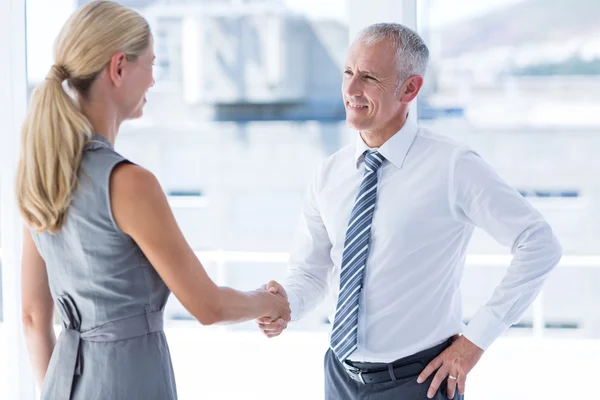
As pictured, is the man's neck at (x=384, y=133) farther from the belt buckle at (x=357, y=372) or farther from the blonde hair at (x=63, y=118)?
the blonde hair at (x=63, y=118)

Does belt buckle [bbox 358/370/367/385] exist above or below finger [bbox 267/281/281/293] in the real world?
below

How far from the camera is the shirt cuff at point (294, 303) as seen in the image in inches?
76.8

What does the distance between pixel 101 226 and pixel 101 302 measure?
158mm

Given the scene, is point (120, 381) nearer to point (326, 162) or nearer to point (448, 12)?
point (326, 162)

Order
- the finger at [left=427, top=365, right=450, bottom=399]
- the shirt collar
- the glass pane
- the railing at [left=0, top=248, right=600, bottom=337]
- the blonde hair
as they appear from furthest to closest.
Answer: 1. the glass pane
2. the railing at [left=0, top=248, right=600, bottom=337]
3. the shirt collar
4. the finger at [left=427, top=365, right=450, bottom=399]
5. the blonde hair

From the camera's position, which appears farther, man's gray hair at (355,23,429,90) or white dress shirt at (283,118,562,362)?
man's gray hair at (355,23,429,90)

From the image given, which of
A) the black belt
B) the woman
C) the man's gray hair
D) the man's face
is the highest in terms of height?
the man's gray hair

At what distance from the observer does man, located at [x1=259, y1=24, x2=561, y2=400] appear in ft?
5.67

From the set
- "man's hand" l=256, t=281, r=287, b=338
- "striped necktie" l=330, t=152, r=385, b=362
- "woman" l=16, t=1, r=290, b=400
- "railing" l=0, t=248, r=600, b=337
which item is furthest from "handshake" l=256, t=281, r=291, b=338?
"railing" l=0, t=248, r=600, b=337

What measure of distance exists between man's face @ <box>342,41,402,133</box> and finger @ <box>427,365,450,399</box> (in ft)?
2.07

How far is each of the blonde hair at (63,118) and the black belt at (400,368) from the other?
0.84 m

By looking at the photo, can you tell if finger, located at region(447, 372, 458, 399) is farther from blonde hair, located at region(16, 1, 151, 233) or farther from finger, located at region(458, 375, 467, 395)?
blonde hair, located at region(16, 1, 151, 233)

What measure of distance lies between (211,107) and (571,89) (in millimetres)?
7404

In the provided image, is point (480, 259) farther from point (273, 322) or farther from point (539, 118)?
point (539, 118)
